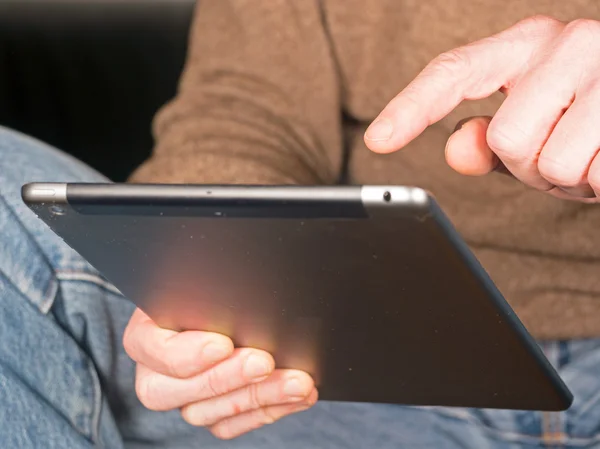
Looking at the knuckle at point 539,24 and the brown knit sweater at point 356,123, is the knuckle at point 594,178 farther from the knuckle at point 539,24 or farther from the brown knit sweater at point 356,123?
the brown knit sweater at point 356,123

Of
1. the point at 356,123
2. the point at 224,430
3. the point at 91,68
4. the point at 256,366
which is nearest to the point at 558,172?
the point at 256,366

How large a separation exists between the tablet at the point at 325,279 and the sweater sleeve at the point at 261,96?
0.29 metres

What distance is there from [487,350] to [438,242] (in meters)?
0.13

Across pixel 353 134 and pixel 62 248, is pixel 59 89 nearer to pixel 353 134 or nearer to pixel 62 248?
pixel 353 134

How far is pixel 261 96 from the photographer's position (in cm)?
84

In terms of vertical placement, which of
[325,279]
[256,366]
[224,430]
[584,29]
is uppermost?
[584,29]

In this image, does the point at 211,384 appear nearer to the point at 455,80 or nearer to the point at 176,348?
the point at 176,348

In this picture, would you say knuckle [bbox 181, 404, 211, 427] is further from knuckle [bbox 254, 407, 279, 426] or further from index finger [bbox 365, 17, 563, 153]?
index finger [bbox 365, 17, 563, 153]

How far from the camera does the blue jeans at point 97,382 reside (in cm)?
54

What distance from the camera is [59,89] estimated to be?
119cm

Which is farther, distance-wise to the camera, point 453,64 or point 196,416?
point 196,416

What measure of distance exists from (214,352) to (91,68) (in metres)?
0.78

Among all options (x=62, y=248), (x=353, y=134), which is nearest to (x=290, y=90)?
(x=353, y=134)

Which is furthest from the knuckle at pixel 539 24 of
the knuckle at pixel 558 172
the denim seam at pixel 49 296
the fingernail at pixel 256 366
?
the denim seam at pixel 49 296
